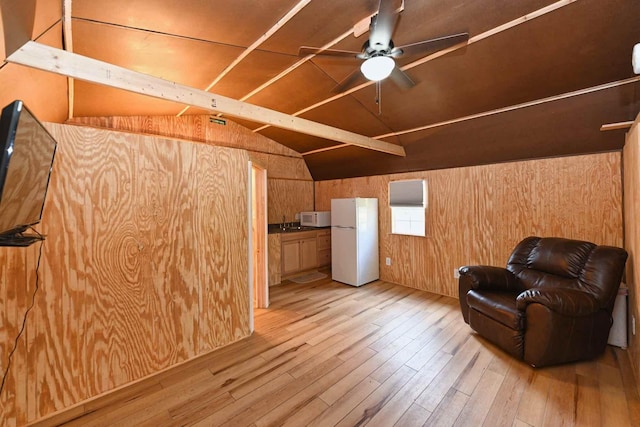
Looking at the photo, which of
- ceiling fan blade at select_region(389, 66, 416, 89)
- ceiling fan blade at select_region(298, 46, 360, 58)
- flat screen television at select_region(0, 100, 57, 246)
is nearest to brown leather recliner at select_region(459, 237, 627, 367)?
ceiling fan blade at select_region(389, 66, 416, 89)

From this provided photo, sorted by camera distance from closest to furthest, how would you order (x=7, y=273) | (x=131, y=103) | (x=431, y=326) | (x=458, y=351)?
1. (x=7, y=273)
2. (x=458, y=351)
3. (x=431, y=326)
4. (x=131, y=103)

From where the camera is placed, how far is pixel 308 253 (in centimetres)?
544

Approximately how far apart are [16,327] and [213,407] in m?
1.45

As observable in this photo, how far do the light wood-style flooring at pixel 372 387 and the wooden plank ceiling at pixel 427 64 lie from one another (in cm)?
242

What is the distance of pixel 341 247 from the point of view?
4.78m

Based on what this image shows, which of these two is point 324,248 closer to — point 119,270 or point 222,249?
point 222,249

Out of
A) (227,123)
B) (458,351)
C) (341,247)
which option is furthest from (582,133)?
(227,123)

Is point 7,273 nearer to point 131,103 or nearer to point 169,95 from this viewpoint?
point 169,95

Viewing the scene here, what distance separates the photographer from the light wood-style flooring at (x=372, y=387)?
5.86 ft

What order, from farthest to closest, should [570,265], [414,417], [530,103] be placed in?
1. [530,103]
2. [570,265]
3. [414,417]

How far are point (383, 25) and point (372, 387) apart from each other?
266 centimetres

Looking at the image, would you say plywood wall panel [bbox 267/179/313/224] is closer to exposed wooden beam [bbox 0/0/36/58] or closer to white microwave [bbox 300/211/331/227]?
white microwave [bbox 300/211/331/227]

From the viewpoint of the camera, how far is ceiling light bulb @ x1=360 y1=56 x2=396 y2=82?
74.5 inches

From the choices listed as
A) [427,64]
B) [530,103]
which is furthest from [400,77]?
[530,103]
